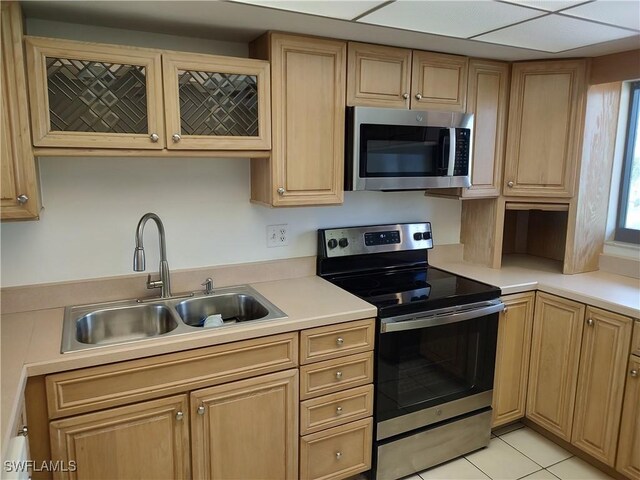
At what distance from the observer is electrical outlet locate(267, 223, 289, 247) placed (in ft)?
7.89

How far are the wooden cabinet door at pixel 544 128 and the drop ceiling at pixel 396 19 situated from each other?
0.94 ft

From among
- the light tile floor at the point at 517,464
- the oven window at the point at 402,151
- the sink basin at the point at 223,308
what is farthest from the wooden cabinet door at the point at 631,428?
the sink basin at the point at 223,308

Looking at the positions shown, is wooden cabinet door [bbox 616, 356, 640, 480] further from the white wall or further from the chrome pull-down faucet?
the chrome pull-down faucet

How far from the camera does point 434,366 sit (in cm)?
224

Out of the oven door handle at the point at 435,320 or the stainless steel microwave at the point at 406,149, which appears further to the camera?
the stainless steel microwave at the point at 406,149

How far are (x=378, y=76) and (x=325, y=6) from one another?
0.59 metres

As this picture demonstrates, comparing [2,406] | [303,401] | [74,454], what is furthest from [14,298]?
[303,401]

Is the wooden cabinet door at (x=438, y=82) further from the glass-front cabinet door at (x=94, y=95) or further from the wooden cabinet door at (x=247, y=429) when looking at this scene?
the wooden cabinet door at (x=247, y=429)

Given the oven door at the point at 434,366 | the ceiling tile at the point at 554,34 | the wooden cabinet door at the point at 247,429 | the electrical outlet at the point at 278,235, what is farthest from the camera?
the electrical outlet at the point at 278,235

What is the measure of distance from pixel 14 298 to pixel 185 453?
96cm

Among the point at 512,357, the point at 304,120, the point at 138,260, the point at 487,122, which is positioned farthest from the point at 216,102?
the point at 512,357

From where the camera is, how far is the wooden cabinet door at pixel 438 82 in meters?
2.30

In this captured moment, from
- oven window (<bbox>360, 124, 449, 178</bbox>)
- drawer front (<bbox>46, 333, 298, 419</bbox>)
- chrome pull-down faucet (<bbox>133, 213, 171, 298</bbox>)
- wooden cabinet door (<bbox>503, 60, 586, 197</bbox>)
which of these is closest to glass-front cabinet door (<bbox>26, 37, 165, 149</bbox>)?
chrome pull-down faucet (<bbox>133, 213, 171, 298</bbox>)

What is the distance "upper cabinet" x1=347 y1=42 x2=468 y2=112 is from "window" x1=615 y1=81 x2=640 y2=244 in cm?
102
